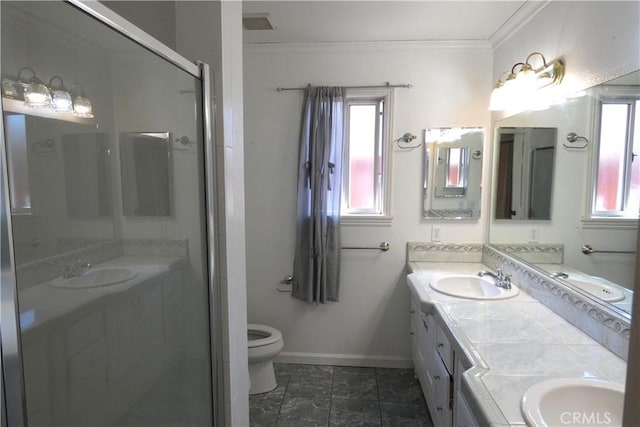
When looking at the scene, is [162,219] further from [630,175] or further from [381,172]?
[381,172]

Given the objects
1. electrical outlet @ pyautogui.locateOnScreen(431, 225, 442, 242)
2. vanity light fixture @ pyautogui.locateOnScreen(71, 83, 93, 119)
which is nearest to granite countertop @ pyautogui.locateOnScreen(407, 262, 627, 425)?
electrical outlet @ pyautogui.locateOnScreen(431, 225, 442, 242)

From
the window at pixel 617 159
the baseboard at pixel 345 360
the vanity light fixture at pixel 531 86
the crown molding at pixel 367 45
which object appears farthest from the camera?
the baseboard at pixel 345 360

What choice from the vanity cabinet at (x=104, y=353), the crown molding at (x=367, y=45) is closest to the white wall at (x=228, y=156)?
the vanity cabinet at (x=104, y=353)

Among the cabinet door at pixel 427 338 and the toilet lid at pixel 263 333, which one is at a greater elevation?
the cabinet door at pixel 427 338

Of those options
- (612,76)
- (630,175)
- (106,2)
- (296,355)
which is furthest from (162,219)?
(296,355)

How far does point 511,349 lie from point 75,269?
137 cm

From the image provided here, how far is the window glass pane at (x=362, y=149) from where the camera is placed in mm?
2850

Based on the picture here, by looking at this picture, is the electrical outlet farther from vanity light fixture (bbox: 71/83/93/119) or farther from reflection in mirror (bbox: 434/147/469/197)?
vanity light fixture (bbox: 71/83/93/119)

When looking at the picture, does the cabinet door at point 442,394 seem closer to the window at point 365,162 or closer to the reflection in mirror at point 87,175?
the window at point 365,162

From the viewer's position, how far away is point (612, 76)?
146 centimetres

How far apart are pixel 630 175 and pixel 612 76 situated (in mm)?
405

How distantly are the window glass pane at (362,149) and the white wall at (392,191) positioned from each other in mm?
187

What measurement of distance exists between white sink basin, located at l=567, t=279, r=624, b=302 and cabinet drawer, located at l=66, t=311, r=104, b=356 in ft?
5.37

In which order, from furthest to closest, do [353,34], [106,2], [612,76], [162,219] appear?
[353,34]
[106,2]
[612,76]
[162,219]
